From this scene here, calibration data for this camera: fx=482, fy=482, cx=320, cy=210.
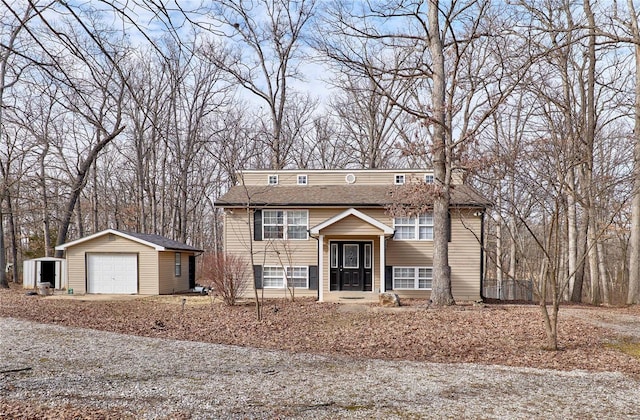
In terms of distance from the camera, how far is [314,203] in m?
18.5

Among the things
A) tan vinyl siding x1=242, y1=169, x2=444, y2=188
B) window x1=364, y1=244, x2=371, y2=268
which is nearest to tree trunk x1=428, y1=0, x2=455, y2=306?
window x1=364, y1=244, x2=371, y2=268

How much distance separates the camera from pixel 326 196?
62.7ft

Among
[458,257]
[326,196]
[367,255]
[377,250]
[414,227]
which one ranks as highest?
[326,196]

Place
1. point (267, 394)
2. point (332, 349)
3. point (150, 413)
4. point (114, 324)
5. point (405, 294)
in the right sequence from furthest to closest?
1. point (405, 294)
2. point (114, 324)
3. point (332, 349)
4. point (267, 394)
5. point (150, 413)

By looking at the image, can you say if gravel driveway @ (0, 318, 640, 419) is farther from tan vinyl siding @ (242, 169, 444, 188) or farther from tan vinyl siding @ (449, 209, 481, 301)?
tan vinyl siding @ (242, 169, 444, 188)

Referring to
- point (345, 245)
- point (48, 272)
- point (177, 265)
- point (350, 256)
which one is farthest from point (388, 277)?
point (48, 272)

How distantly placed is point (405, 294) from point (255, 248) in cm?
601

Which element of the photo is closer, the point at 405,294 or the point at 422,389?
the point at 422,389

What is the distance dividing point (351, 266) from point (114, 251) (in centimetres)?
984

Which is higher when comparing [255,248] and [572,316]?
[255,248]

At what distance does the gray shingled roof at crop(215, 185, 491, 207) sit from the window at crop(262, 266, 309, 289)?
252 cm

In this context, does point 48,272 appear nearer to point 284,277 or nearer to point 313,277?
point 284,277

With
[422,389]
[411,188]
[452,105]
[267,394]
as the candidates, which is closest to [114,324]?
[267,394]

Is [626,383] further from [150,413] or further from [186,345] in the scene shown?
[186,345]
